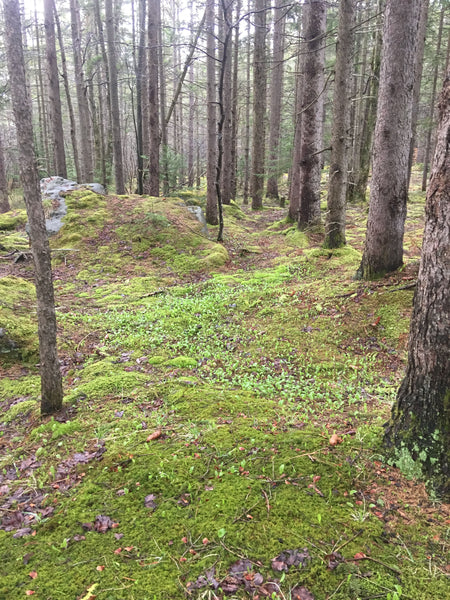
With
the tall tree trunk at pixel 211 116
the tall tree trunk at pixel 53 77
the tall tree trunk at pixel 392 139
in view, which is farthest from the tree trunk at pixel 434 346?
the tall tree trunk at pixel 53 77

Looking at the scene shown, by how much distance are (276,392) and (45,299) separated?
8.88 feet

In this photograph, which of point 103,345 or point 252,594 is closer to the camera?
point 252,594

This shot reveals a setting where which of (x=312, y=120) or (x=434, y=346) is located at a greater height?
(x=312, y=120)

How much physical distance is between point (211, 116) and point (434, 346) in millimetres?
11819

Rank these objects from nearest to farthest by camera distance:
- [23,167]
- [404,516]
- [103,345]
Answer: [404,516]
[23,167]
[103,345]

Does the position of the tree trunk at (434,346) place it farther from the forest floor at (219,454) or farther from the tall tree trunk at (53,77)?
the tall tree trunk at (53,77)

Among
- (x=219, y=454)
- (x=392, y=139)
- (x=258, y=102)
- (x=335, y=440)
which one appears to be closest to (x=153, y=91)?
(x=258, y=102)

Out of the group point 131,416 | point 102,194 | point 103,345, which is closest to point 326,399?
point 131,416

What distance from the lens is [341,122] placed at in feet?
26.2

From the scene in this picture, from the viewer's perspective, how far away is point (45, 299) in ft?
12.1

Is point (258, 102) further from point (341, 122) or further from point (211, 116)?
point (341, 122)

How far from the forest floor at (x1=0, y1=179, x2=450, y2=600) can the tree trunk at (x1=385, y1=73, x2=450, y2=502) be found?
207mm

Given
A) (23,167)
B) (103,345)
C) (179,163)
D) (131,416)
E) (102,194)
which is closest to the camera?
(23,167)

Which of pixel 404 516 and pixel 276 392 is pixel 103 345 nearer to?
pixel 276 392
